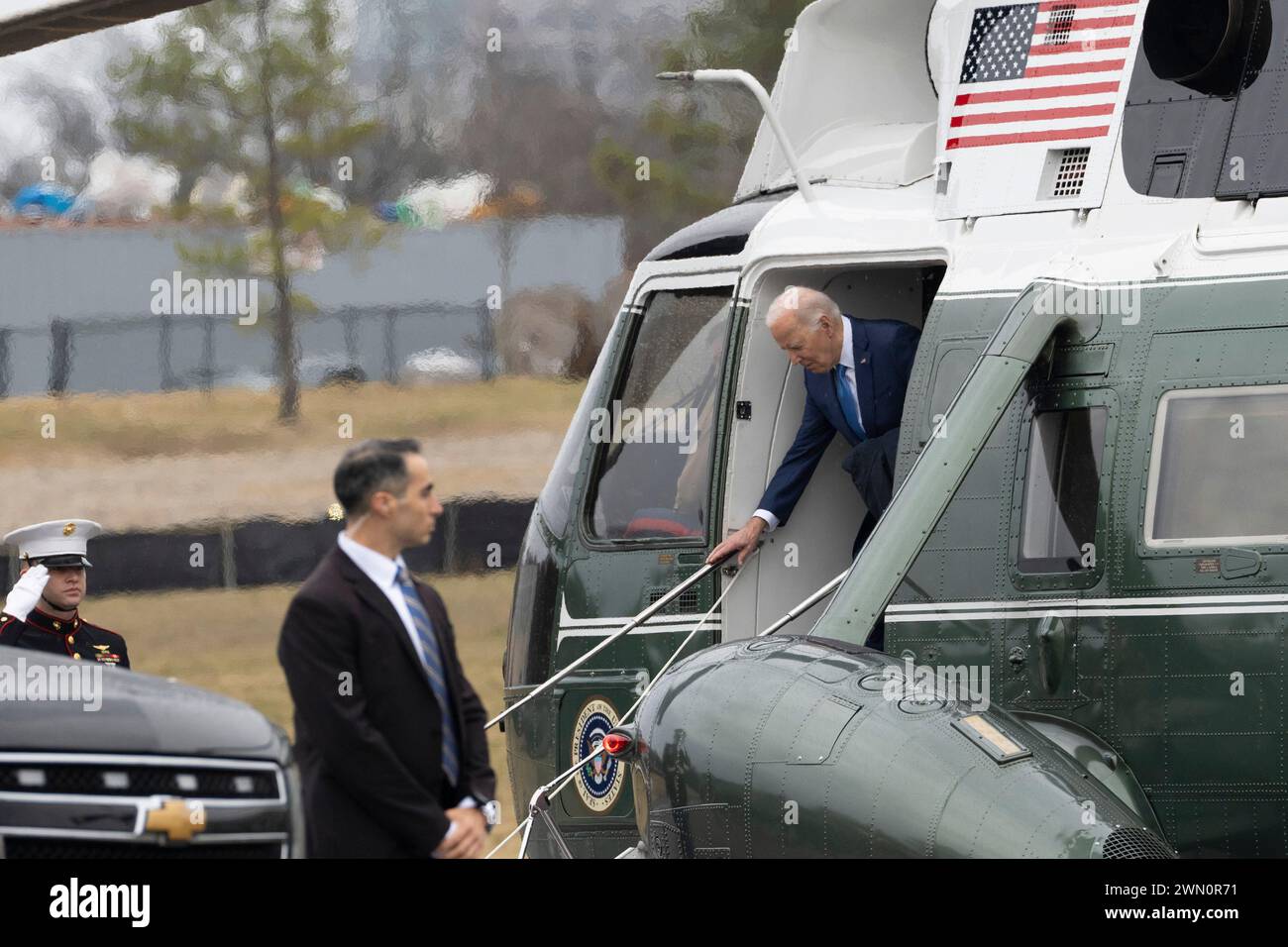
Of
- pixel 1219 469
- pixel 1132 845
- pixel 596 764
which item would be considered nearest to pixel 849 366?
pixel 1219 469

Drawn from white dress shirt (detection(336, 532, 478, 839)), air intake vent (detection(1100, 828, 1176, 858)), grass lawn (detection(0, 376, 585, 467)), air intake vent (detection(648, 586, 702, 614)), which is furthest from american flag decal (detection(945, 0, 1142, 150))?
grass lawn (detection(0, 376, 585, 467))

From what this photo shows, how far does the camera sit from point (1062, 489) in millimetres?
7195

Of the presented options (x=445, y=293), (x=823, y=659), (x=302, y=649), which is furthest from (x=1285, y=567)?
(x=445, y=293)

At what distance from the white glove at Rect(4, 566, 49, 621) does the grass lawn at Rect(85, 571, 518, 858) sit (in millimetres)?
9716

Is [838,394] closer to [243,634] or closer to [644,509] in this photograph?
[644,509]

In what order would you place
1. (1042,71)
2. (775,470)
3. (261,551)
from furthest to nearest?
(261,551) < (775,470) < (1042,71)

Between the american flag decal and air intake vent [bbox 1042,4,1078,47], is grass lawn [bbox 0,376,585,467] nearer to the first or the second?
the american flag decal

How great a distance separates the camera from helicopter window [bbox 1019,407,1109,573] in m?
7.10

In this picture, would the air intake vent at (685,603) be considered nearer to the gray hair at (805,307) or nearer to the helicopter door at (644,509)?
the helicopter door at (644,509)

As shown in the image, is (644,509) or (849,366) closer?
(849,366)

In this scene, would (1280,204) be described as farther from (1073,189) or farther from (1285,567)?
(1285,567)

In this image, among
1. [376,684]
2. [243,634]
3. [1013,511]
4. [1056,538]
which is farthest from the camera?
[243,634]

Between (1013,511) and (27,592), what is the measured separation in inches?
157

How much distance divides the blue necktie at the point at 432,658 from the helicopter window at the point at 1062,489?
8.85 ft
